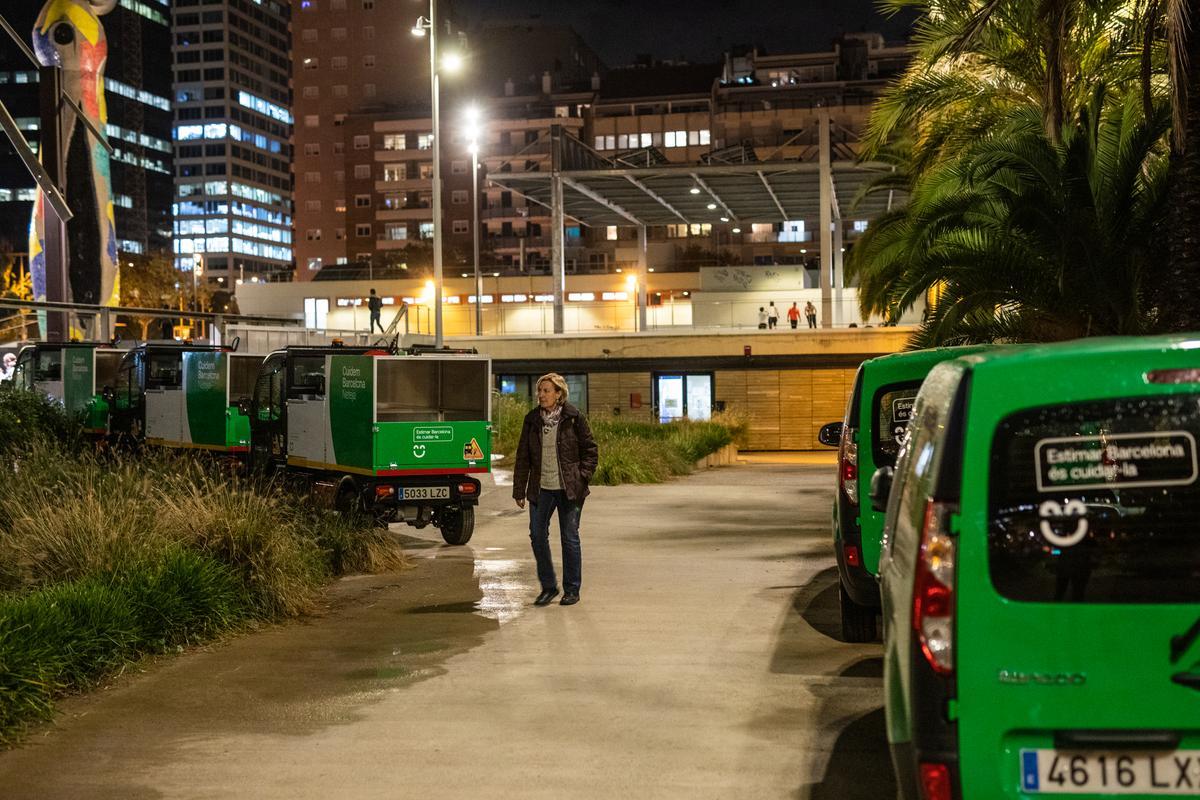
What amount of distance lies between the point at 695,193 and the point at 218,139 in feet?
469

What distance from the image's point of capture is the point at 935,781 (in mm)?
3947

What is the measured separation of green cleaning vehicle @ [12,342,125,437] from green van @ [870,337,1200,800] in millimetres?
27369

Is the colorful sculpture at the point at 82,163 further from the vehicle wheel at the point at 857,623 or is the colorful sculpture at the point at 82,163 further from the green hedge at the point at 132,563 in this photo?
the vehicle wheel at the point at 857,623

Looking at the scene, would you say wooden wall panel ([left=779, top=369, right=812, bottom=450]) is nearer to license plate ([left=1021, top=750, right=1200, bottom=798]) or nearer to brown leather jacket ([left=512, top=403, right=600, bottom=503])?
brown leather jacket ([left=512, top=403, right=600, bottom=503])

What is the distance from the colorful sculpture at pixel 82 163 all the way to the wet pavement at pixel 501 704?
34.7 meters

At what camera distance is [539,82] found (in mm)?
123375

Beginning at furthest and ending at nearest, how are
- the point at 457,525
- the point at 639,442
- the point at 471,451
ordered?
the point at 639,442 < the point at 457,525 < the point at 471,451

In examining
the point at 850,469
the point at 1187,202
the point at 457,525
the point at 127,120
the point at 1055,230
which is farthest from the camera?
the point at 127,120

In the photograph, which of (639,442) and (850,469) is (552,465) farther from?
(639,442)

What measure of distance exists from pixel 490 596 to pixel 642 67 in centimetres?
10956

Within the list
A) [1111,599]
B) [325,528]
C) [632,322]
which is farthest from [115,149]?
[1111,599]

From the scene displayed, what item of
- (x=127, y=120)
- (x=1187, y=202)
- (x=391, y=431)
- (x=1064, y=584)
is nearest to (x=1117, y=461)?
(x=1064, y=584)

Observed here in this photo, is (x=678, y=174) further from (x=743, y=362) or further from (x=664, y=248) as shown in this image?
(x=664, y=248)

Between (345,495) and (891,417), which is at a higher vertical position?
(891,417)
